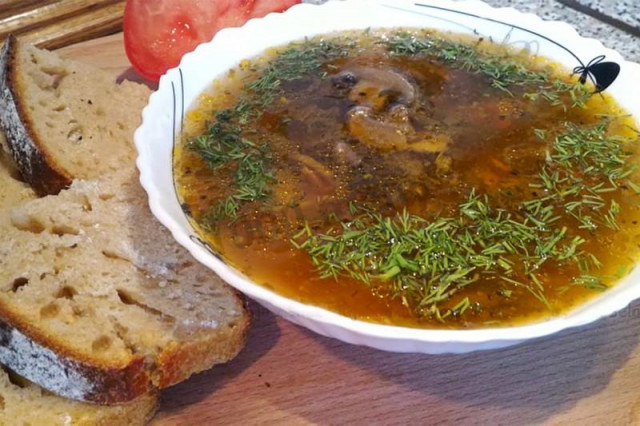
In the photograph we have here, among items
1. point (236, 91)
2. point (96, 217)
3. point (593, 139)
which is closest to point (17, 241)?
point (96, 217)

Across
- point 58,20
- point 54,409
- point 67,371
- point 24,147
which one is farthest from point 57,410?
point 58,20

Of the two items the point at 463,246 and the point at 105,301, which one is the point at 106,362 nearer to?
the point at 105,301

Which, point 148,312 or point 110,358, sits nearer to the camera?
point 110,358

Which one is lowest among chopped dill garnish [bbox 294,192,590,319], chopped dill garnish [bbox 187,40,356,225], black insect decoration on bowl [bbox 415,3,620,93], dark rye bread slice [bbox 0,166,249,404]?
dark rye bread slice [bbox 0,166,249,404]

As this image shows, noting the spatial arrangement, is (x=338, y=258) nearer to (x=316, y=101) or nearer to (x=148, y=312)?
(x=148, y=312)

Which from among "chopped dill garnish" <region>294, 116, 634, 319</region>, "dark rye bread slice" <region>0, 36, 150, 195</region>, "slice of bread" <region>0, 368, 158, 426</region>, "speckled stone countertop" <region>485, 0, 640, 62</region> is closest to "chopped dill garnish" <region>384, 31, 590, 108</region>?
"chopped dill garnish" <region>294, 116, 634, 319</region>

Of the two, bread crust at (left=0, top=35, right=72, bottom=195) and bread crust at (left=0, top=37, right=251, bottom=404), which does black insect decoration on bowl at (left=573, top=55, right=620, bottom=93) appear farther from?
bread crust at (left=0, top=35, right=72, bottom=195)
